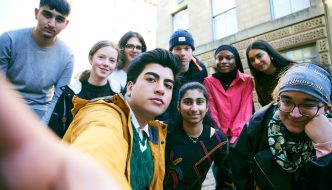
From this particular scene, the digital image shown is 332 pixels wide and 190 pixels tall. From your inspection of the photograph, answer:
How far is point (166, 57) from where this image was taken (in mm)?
2234

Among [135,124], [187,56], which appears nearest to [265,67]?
[187,56]

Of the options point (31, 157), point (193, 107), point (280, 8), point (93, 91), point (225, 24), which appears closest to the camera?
point (31, 157)

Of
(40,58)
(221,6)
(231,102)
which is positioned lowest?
(231,102)

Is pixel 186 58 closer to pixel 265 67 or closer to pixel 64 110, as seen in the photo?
pixel 265 67

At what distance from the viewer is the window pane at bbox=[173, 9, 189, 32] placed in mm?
11452

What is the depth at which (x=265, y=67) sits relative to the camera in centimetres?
315

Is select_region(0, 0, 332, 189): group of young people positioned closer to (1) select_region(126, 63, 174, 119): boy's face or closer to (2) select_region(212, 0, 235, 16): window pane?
(1) select_region(126, 63, 174, 119): boy's face

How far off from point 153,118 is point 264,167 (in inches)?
37.0

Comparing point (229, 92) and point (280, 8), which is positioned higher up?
point (280, 8)

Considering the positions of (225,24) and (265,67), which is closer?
(265,67)

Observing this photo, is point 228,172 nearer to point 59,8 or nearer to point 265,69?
point 265,69

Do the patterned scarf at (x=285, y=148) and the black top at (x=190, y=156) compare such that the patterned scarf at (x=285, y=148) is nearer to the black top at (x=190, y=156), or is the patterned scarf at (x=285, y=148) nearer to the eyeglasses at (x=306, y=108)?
the eyeglasses at (x=306, y=108)

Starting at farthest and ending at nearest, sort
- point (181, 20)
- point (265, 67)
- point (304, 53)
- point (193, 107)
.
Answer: point (181, 20) < point (304, 53) < point (265, 67) < point (193, 107)

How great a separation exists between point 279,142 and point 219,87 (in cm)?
174
